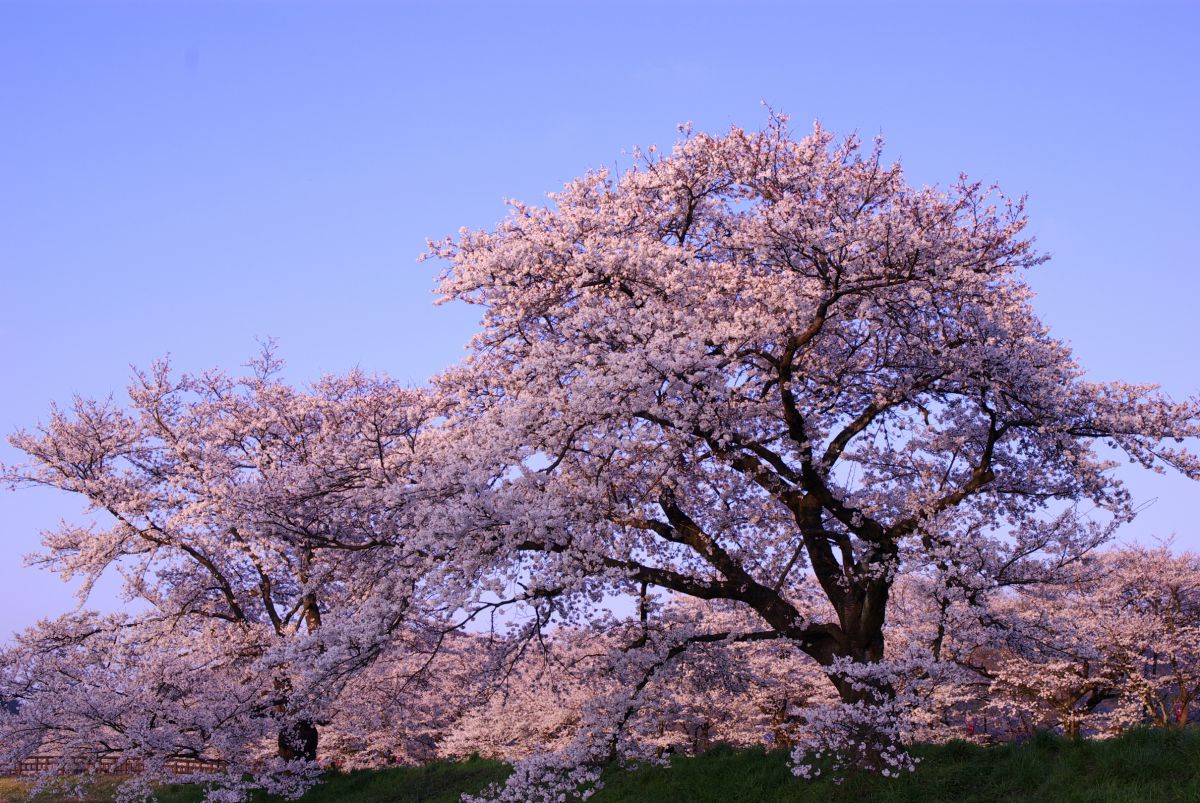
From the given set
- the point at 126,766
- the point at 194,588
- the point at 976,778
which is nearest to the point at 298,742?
the point at 194,588

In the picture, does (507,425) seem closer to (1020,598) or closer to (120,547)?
(120,547)

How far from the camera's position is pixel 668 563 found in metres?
18.5

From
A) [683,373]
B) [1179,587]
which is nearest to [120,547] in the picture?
[683,373]

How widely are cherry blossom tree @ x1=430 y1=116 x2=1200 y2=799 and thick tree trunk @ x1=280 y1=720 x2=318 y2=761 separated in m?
12.8

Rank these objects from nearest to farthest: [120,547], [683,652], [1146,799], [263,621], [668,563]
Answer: [1146,799]
[683,652]
[668,563]
[120,547]
[263,621]

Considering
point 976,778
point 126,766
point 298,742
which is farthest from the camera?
point 126,766

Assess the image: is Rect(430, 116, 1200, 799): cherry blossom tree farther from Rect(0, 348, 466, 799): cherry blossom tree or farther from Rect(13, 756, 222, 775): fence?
Rect(13, 756, 222, 775): fence

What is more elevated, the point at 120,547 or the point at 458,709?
the point at 120,547

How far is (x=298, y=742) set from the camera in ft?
84.0

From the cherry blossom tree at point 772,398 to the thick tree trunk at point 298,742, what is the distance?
12.8 m

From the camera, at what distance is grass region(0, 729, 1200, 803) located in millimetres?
12641

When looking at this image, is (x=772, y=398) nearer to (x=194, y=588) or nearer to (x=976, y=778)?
(x=976, y=778)

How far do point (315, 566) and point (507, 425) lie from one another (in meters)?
10.5

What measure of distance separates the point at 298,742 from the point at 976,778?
18616 millimetres
